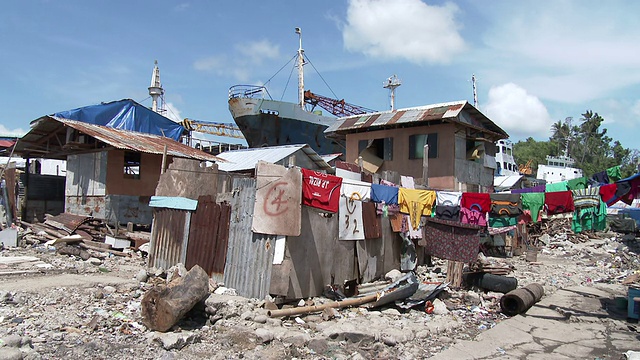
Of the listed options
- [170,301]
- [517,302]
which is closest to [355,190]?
[517,302]

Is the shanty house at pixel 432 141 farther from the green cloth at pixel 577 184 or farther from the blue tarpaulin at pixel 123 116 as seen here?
the blue tarpaulin at pixel 123 116

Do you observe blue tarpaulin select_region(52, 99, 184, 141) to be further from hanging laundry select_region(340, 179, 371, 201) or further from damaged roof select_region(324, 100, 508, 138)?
hanging laundry select_region(340, 179, 371, 201)

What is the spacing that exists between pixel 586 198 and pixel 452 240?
A: 309 centimetres

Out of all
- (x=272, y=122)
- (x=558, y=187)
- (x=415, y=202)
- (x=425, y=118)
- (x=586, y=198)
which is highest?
(x=272, y=122)

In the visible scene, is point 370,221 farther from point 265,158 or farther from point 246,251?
point 265,158

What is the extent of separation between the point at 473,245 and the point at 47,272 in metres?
9.81

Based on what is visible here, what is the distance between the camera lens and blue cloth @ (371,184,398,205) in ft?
33.7

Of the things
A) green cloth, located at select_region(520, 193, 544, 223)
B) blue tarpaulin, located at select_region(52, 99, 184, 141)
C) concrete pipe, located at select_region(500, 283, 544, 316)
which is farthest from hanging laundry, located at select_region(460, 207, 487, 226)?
blue tarpaulin, located at select_region(52, 99, 184, 141)

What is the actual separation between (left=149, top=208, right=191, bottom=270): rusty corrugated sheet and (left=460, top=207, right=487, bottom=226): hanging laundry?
20.8 feet

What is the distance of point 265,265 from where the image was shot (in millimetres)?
7922

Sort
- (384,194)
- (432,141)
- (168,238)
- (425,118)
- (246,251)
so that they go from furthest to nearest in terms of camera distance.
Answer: (432,141), (425,118), (384,194), (168,238), (246,251)

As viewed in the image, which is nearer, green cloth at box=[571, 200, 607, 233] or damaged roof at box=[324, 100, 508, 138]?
green cloth at box=[571, 200, 607, 233]

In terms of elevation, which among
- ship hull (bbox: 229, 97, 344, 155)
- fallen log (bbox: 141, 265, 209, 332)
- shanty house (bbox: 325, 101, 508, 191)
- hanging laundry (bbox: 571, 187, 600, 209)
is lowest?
fallen log (bbox: 141, 265, 209, 332)

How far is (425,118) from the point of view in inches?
800
